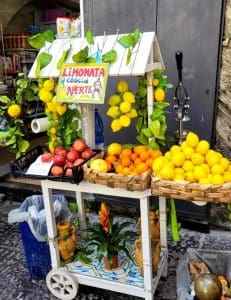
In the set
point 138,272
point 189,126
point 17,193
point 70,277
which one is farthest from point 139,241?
point 17,193

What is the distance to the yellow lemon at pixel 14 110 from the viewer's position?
1.81 m

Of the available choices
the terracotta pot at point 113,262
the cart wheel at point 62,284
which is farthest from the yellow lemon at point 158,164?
the cart wheel at point 62,284

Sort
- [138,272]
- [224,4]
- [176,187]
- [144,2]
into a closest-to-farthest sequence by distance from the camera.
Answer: [176,187], [138,272], [224,4], [144,2]

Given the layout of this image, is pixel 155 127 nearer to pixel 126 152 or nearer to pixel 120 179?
pixel 126 152

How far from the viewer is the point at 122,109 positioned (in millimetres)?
1641

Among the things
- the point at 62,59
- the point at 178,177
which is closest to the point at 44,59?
the point at 62,59

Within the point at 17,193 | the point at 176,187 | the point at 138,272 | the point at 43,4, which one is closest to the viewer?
the point at 176,187

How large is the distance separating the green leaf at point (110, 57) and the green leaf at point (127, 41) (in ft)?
0.20

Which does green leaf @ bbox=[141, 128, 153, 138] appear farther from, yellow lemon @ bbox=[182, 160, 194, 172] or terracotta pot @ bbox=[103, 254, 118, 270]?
terracotta pot @ bbox=[103, 254, 118, 270]

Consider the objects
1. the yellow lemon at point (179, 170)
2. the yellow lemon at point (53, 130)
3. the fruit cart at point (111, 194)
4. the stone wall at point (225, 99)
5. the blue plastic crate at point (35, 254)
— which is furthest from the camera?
the stone wall at point (225, 99)

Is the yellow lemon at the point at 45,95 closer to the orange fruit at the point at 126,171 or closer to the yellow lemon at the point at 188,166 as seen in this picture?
the orange fruit at the point at 126,171

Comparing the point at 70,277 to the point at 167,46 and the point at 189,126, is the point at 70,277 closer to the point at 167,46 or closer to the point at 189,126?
the point at 189,126

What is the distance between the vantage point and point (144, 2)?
2.47 m

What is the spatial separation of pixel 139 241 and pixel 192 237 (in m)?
0.92
